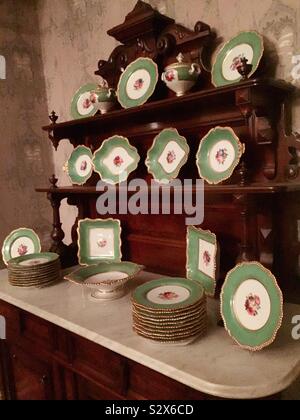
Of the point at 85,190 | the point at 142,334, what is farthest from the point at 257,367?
→ the point at 85,190

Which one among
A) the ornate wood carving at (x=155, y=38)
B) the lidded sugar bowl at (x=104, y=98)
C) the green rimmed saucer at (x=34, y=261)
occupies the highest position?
the ornate wood carving at (x=155, y=38)

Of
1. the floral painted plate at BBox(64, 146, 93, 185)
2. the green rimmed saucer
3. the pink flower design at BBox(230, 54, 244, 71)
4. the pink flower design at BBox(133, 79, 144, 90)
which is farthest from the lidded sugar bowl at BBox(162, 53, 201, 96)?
the green rimmed saucer

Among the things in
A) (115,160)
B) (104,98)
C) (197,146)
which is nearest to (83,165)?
(115,160)

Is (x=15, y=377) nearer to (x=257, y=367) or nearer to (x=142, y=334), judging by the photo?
(x=142, y=334)

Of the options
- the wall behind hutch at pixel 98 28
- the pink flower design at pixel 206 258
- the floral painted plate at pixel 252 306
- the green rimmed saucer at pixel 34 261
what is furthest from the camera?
the green rimmed saucer at pixel 34 261

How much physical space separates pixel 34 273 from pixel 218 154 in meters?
0.93

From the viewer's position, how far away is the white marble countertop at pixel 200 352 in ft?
2.72

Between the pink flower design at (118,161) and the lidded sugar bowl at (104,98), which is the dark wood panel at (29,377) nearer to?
the pink flower design at (118,161)

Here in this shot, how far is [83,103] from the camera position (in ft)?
6.05

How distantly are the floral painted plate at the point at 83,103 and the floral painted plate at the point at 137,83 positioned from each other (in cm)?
26

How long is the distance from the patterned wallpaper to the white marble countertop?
99 centimetres

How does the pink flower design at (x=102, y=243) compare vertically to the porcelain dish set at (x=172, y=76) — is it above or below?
below

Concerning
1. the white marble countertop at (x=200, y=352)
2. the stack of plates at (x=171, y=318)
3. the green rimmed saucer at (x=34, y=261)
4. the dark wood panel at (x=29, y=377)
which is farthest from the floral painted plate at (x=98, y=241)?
the stack of plates at (x=171, y=318)

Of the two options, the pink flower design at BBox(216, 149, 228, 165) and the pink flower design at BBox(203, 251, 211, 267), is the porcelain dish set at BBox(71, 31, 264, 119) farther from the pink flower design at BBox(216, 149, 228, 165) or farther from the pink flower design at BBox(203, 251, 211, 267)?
the pink flower design at BBox(203, 251, 211, 267)
